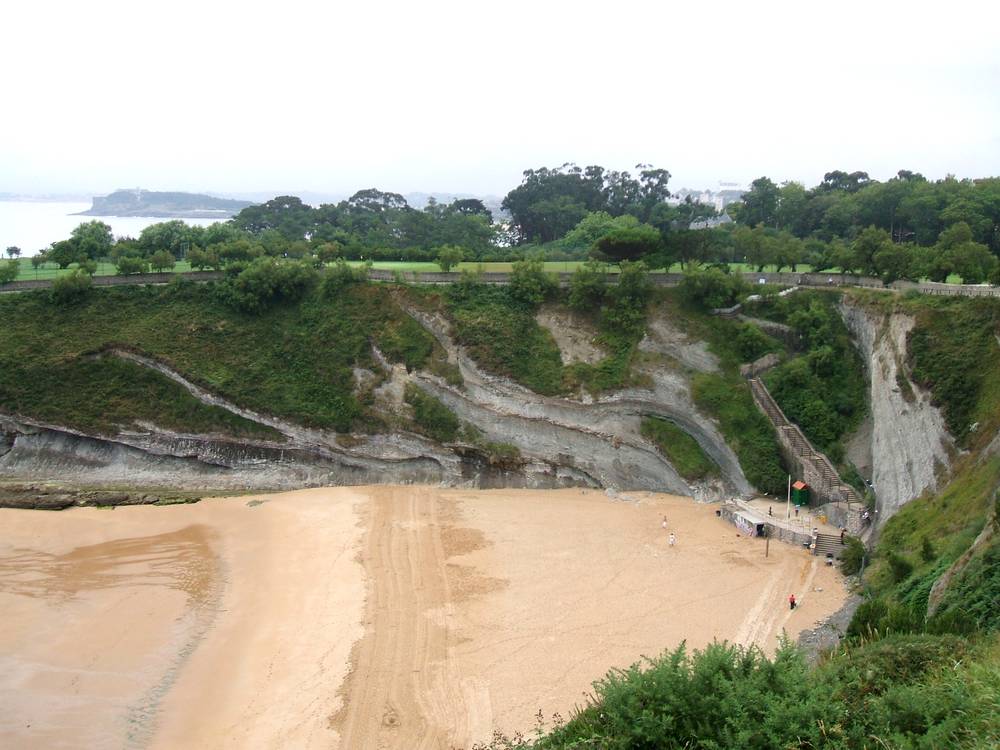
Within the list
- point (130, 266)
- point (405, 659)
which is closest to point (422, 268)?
point (130, 266)

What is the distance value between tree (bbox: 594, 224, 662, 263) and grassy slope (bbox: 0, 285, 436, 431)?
1244cm

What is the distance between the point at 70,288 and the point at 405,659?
34.3m

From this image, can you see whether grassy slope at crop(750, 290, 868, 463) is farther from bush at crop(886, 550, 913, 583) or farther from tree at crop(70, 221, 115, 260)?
tree at crop(70, 221, 115, 260)

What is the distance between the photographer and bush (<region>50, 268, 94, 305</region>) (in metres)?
48.4

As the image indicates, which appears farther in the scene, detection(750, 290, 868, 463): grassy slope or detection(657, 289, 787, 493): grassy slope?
detection(750, 290, 868, 463): grassy slope

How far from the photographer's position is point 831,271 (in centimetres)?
5191

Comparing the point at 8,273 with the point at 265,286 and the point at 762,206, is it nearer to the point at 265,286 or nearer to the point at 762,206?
the point at 265,286

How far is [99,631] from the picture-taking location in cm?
2708

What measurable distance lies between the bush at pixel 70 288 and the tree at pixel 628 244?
29.5 m

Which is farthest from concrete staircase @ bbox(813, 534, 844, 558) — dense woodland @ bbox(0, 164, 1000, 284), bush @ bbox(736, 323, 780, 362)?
dense woodland @ bbox(0, 164, 1000, 284)

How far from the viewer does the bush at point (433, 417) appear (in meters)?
41.8

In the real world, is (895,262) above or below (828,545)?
above

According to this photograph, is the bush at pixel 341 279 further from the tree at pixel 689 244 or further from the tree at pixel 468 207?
the tree at pixel 468 207

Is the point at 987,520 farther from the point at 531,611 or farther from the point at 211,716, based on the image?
the point at 211,716
